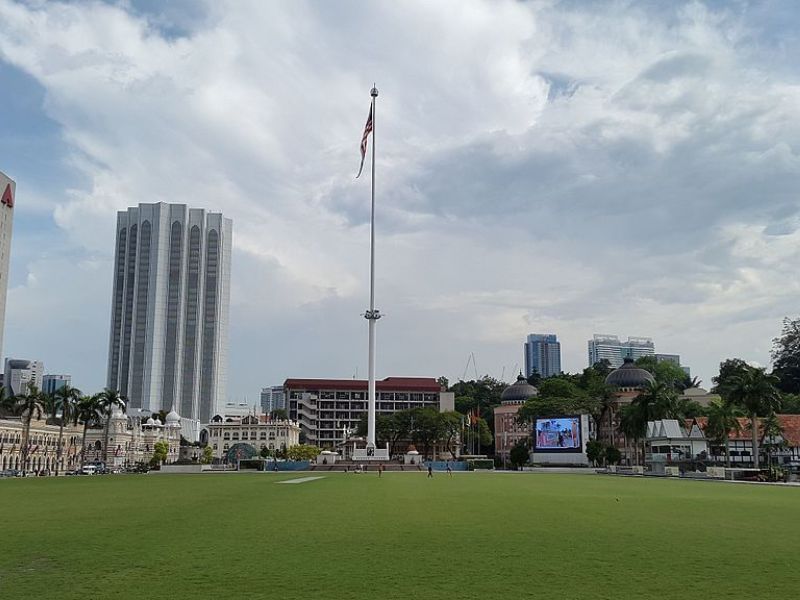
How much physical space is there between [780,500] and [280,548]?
26.3 meters

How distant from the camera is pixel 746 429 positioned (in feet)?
297

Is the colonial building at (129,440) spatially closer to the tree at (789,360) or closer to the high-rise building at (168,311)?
the high-rise building at (168,311)

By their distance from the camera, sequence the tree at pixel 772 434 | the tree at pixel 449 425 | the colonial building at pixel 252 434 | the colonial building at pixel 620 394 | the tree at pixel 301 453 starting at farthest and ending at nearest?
the colonial building at pixel 252 434 → the tree at pixel 449 425 → the colonial building at pixel 620 394 → the tree at pixel 301 453 → the tree at pixel 772 434

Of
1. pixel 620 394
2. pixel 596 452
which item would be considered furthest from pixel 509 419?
pixel 596 452

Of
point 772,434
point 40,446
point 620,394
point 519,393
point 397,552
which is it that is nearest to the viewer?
point 397,552

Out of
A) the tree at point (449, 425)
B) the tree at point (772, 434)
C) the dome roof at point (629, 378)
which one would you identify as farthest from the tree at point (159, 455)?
the tree at point (772, 434)

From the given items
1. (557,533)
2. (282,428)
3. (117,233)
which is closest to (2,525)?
(557,533)

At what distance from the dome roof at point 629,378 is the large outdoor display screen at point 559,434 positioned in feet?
113

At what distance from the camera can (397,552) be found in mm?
15516

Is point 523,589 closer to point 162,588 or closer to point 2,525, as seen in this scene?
point 162,588

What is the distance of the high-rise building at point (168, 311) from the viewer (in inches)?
7249

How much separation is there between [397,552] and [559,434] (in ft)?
262

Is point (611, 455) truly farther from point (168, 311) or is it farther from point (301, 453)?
point (168, 311)

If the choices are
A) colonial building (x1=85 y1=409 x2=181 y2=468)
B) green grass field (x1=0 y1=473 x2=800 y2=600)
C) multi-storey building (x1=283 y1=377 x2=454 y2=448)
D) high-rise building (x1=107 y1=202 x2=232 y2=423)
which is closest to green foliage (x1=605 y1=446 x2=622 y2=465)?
colonial building (x1=85 y1=409 x2=181 y2=468)
